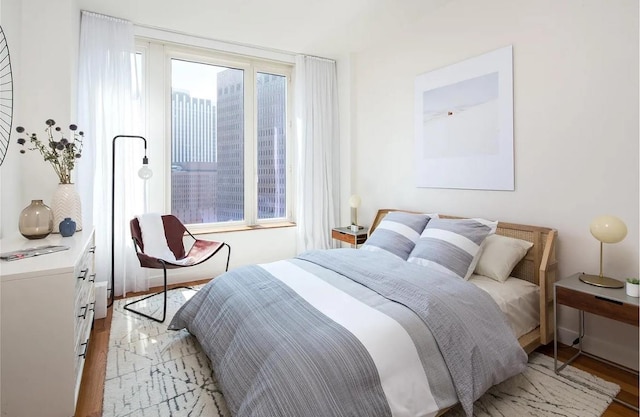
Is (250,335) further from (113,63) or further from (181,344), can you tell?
(113,63)

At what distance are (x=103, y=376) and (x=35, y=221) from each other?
109 centimetres

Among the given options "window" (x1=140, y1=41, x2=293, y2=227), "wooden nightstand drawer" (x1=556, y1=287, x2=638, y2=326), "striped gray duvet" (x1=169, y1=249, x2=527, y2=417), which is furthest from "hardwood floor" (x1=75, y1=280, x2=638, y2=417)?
"window" (x1=140, y1=41, x2=293, y2=227)

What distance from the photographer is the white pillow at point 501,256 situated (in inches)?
95.4

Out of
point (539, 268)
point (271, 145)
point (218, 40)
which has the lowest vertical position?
point (539, 268)

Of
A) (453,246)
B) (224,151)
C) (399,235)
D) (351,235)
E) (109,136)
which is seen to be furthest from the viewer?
(224,151)

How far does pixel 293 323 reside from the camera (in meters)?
1.64

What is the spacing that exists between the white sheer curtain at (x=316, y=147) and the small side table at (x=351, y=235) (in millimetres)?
363

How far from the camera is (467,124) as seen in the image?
9.76 ft

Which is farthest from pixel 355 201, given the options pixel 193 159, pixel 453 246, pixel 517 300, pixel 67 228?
pixel 67 228

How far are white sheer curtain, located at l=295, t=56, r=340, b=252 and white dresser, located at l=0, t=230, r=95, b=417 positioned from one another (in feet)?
9.63

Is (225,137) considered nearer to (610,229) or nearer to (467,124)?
(467,124)

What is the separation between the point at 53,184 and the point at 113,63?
1.38 m

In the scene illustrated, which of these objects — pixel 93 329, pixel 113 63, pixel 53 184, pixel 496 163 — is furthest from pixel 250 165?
pixel 496 163

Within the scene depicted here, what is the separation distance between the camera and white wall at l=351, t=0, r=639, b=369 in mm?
2100
